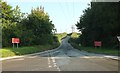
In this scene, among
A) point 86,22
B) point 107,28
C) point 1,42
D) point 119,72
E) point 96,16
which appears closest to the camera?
point 119,72

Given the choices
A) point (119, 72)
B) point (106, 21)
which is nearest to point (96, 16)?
point (106, 21)

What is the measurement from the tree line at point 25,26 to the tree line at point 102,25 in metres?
11.7

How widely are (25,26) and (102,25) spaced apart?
1961cm

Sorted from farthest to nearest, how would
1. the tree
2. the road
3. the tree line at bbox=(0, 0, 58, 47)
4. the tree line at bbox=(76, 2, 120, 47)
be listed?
the tree < the tree line at bbox=(76, 2, 120, 47) < the tree line at bbox=(0, 0, 58, 47) < the road

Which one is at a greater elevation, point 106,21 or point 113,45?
point 106,21

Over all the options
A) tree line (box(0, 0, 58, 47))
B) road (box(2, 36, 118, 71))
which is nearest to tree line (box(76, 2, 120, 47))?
tree line (box(0, 0, 58, 47))

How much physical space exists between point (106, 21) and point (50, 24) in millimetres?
18897

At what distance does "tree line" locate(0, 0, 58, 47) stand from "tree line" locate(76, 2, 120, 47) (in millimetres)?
11700

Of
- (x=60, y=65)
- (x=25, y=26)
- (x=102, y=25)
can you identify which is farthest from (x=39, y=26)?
(x=60, y=65)

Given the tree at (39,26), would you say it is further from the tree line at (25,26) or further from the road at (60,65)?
the road at (60,65)

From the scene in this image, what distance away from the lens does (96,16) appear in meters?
87.8

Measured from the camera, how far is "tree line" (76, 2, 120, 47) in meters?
78.5

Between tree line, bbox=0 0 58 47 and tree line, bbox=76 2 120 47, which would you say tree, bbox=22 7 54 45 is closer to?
tree line, bbox=0 0 58 47

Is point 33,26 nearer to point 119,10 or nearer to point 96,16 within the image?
point 96,16
